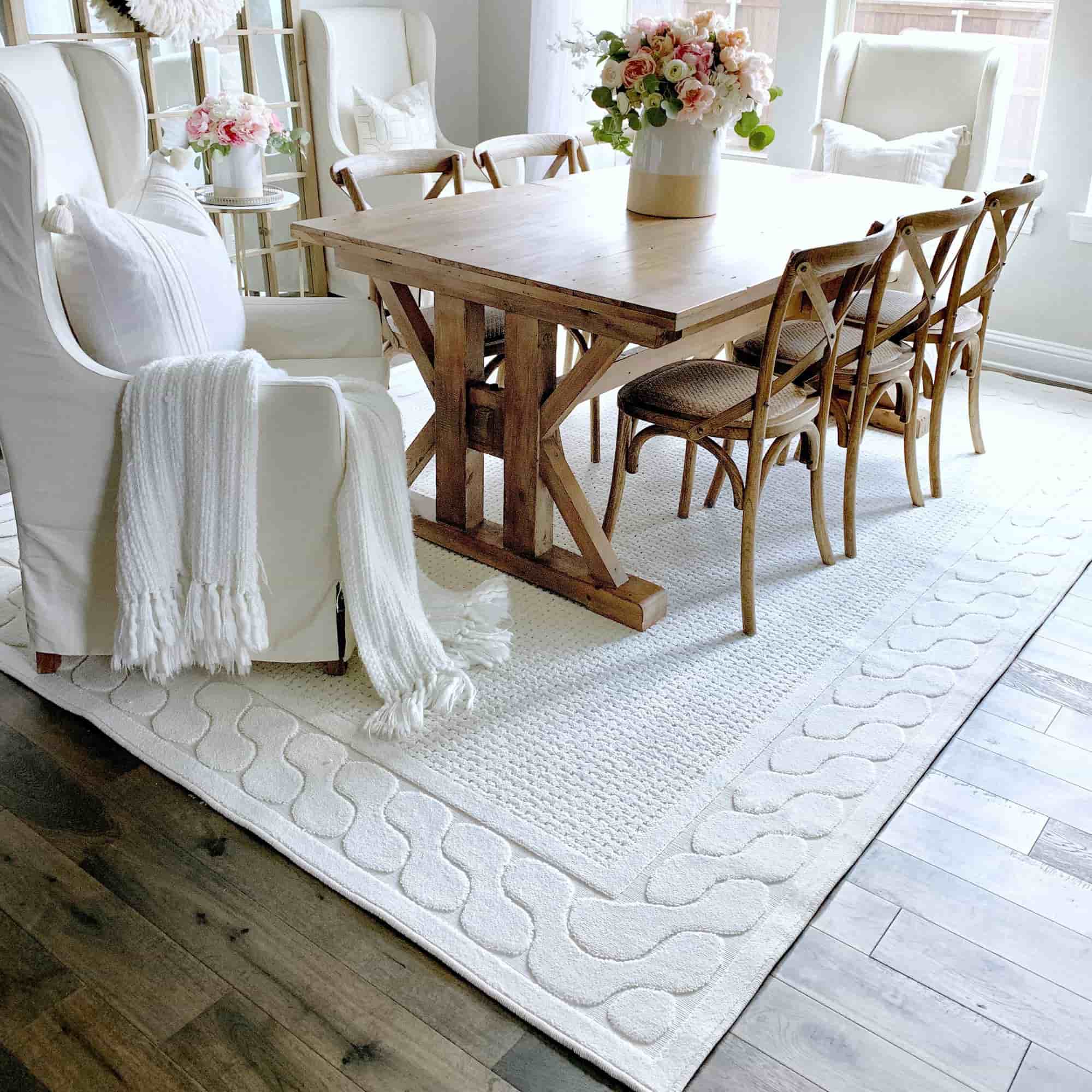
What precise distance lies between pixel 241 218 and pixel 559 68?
178 cm

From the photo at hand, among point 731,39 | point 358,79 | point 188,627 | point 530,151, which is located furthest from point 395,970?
point 358,79

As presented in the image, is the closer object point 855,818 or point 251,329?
point 855,818

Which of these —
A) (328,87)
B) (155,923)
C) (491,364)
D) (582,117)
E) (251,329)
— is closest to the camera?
(155,923)

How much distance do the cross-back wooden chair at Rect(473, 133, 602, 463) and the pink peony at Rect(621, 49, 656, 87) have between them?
0.73m

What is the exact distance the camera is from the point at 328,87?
429 cm

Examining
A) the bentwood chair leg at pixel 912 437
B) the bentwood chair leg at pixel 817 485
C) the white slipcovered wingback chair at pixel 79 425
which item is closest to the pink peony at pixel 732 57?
the bentwood chair leg at pixel 817 485

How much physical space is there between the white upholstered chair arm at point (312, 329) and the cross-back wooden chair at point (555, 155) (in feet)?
2.34

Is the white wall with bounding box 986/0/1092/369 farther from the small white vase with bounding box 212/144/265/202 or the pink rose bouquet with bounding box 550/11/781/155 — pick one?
the small white vase with bounding box 212/144/265/202

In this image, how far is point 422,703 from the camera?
2.11m

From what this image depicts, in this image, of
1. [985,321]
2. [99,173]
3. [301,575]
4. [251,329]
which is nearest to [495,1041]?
[301,575]

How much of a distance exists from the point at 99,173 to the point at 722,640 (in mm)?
1638

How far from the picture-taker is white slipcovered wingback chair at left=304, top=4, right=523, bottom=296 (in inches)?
168

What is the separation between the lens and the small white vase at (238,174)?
356 centimetres

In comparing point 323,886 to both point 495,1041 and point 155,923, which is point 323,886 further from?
point 495,1041
